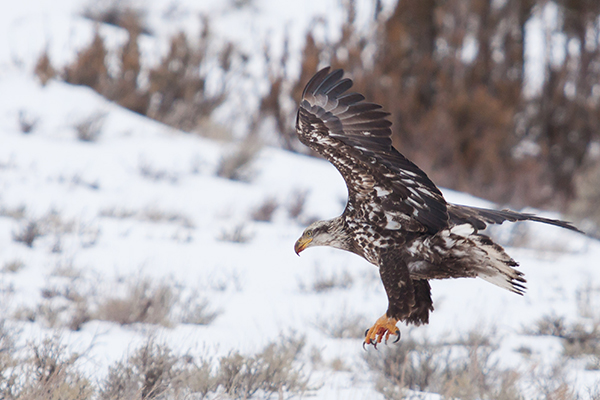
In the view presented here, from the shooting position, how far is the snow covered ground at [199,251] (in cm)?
436

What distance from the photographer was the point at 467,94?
12.5 meters

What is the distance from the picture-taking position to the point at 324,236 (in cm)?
357

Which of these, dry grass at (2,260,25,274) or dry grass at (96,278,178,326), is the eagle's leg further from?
dry grass at (2,260,25,274)

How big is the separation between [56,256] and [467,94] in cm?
939

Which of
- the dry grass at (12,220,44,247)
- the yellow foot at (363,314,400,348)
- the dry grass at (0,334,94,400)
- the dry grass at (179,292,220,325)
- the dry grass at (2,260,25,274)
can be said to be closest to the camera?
the dry grass at (0,334,94,400)

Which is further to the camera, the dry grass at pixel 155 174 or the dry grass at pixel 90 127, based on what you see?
the dry grass at pixel 90 127

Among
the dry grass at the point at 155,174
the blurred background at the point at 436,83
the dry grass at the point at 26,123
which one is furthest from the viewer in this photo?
the blurred background at the point at 436,83

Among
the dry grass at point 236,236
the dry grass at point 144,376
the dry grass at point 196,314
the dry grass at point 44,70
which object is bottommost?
the dry grass at point 196,314

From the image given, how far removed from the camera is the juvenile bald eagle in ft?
10.3

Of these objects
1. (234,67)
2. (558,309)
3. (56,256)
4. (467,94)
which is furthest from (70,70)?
(558,309)

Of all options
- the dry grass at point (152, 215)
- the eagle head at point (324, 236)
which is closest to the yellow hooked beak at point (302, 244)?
the eagle head at point (324, 236)

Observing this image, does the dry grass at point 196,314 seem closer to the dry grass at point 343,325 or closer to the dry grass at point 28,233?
the dry grass at point 343,325

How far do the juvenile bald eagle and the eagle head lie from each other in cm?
15

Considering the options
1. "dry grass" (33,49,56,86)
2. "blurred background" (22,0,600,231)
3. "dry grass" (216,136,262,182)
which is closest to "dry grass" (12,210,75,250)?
"dry grass" (216,136,262,182)
